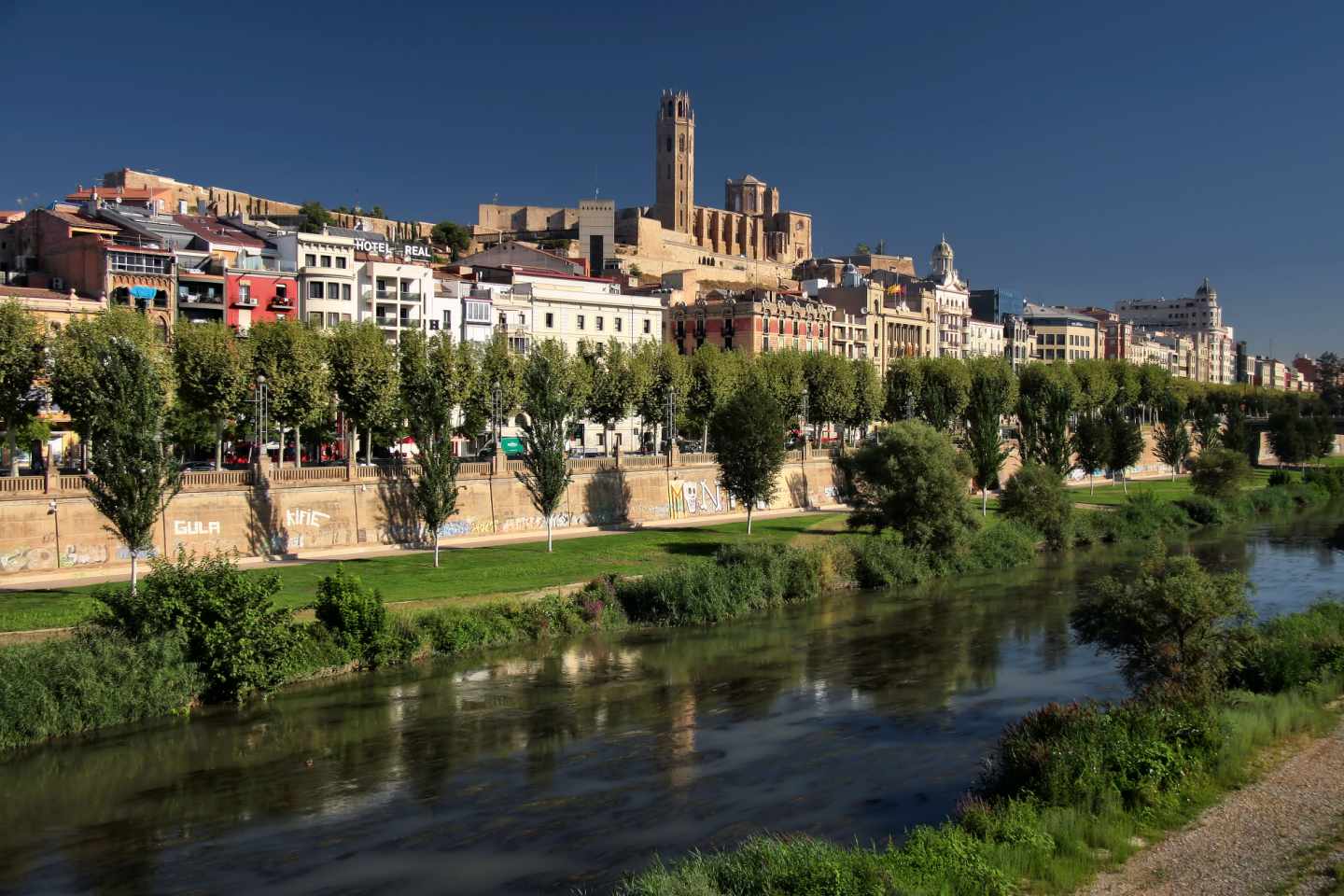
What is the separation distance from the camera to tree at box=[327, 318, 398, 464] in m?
64.6

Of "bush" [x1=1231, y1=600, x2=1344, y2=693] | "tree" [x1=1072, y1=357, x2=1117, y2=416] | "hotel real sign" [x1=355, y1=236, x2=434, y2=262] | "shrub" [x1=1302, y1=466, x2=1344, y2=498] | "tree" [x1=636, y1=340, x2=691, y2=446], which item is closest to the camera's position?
"bush" [x1=1231, y1=600, x2=1344, y2=693]

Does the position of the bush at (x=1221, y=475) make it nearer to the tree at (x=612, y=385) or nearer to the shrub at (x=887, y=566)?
the shrub at (x=887, y=566)

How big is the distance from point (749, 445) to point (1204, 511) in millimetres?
39076

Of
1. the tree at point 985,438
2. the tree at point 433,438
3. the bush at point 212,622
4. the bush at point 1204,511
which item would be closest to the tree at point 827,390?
the tree at point 985,438

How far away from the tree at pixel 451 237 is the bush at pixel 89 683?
131 metres

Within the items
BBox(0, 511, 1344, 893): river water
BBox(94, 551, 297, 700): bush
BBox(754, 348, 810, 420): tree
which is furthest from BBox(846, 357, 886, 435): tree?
BBox(94, 551, 297, 700): bush

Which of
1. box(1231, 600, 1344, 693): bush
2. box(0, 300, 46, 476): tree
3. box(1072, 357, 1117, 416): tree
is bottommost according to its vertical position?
box(1231, 600, 1344, 693): bush

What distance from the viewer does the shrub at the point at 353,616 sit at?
139 ft

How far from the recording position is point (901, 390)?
108 meters

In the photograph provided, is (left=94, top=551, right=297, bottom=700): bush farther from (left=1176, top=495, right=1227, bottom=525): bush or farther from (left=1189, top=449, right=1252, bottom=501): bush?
(left=1189, top=449, right=1252, bottom=501): bush

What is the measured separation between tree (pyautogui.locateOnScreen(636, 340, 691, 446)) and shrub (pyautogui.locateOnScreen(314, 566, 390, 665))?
42602 mm

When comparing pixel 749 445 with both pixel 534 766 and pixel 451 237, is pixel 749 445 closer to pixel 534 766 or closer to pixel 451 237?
pixel 534 766

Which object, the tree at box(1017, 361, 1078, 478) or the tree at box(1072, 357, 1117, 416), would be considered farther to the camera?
the tree at box(1072, 357, 1117, 416)

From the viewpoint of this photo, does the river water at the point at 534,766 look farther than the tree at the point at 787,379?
No
